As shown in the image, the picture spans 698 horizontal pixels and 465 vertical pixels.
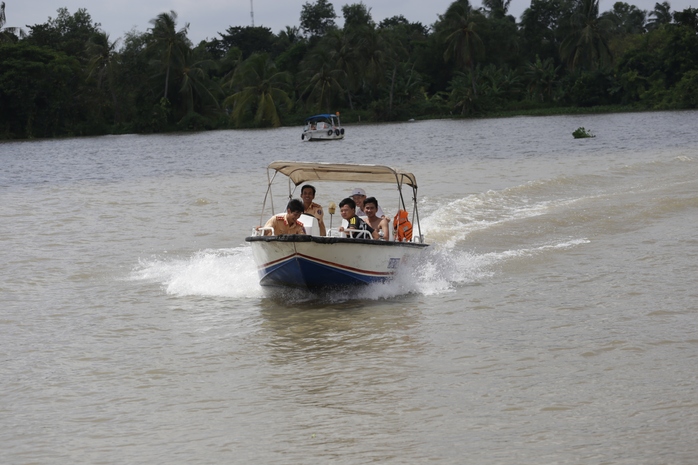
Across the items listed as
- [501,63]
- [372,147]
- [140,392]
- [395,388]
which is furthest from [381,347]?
[501,63]

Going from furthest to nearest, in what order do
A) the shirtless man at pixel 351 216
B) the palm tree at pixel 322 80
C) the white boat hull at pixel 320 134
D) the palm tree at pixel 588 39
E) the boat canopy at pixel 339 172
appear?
the palm tree at pixel 588 39, the palm tree at pixel 322 80, the white boat hull at pixel 320 134, the boat canopy at pixel 339 172, the shirtless man at pixel 351 216

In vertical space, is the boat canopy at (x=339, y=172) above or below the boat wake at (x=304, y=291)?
above

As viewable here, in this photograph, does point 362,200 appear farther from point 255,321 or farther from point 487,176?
point 487,176

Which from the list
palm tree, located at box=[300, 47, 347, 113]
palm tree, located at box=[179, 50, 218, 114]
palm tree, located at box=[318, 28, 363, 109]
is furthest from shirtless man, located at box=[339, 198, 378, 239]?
palm tree, located at box=[179, 50, 218, 114]

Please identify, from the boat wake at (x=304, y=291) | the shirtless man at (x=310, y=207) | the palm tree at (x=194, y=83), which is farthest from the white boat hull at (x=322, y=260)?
the palm tree at (x=194, y=83)

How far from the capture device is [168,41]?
76.9 metres

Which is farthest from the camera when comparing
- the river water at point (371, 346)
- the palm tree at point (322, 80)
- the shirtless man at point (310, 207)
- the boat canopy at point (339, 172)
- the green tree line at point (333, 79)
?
the palm tree at point (322, 80)

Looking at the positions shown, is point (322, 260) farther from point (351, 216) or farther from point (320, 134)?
point (320, 134)

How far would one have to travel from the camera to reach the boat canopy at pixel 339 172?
38.3ft

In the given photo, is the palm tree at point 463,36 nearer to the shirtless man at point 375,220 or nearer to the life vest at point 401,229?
the life vest at point 401,229

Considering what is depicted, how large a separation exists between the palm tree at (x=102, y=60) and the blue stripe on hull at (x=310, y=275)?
Answer: 7254 cm

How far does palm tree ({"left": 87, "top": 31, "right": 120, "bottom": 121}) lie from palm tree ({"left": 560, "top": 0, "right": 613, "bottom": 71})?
39222 millimetres

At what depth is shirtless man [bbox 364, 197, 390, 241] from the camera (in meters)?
11.2

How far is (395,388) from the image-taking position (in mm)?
7391
